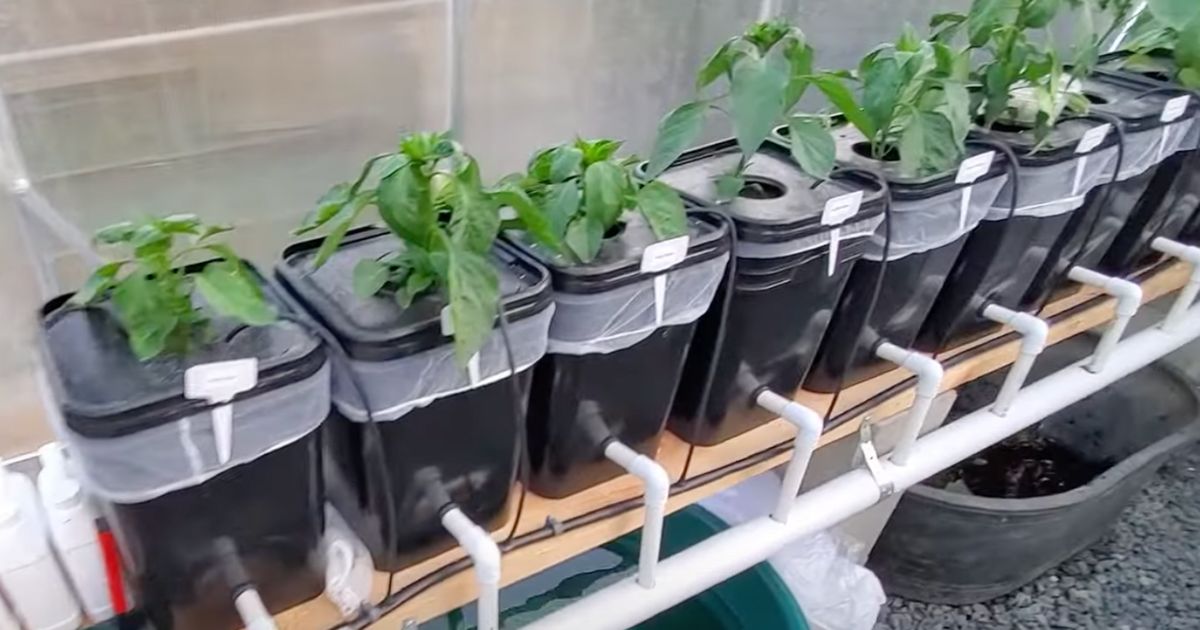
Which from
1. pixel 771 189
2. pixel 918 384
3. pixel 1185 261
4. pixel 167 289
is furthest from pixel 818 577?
pixel 167 289

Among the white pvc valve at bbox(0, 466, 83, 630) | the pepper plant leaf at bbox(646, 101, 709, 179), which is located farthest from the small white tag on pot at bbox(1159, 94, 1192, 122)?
the white pvc valve at bbox(0, 466, 83, 630)

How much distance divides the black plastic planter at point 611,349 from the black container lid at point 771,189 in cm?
4

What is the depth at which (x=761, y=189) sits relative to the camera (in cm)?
87

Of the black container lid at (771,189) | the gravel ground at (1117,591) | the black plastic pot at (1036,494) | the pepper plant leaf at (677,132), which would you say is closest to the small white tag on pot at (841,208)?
the black container lid at (771,189)

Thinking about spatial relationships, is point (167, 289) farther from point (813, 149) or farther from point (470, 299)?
point (813, 149)

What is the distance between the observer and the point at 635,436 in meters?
0.83

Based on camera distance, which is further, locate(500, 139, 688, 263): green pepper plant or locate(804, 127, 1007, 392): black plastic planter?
locate(804, 127, 1007, 392): black plastic planter

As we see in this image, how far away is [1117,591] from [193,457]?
4.77 feet

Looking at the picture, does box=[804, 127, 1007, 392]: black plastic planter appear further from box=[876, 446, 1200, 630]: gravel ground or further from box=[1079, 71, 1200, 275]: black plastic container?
box=[876, 446, 1200, 630]: gravel ground

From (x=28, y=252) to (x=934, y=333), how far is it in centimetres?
100

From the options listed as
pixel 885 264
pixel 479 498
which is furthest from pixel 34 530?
pixel 885 264

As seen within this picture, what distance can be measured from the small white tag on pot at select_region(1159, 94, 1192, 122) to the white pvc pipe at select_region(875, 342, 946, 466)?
1.31 feet

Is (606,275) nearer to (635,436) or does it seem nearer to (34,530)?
(635,436)

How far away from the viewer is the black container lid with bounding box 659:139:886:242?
2.57ft
